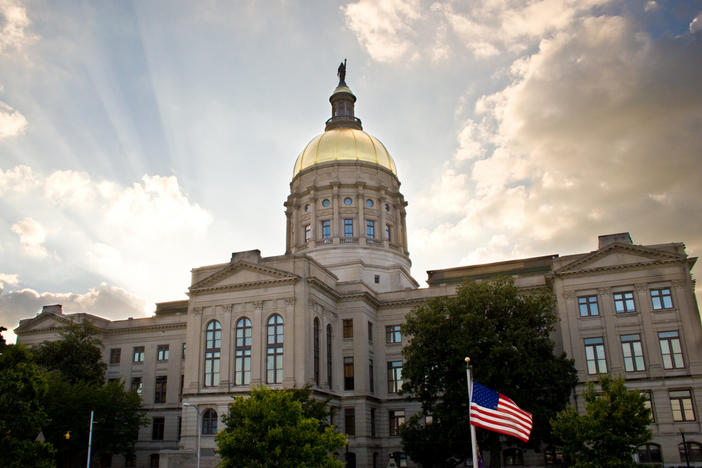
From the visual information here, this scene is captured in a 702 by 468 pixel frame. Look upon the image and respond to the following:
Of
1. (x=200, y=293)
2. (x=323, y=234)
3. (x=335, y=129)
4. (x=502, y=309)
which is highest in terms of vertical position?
(x=335, y=129)

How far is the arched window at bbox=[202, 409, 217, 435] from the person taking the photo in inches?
2030

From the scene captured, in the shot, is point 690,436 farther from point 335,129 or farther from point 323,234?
point 335,129

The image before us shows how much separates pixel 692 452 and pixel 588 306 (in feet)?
42.2

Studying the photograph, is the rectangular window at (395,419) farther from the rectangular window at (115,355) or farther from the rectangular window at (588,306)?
the rectangular window at (115,355)

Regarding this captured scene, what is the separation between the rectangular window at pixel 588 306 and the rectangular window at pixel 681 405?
8.15m

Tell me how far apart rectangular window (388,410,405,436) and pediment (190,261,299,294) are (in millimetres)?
16614

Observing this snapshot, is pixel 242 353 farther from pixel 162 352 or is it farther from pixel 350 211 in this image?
pixel 350 211

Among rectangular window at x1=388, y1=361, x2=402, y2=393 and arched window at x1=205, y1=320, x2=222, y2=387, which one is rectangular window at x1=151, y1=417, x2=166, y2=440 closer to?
arched window at x1=205, y1=320, x2=222, y2=387

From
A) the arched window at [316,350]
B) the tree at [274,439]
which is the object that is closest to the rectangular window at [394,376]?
the arched window at [316,350]

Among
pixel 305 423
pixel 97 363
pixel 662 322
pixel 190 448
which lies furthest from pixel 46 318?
pixel 662 322

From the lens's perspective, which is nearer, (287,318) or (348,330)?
(287,318)

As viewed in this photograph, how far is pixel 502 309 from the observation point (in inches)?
1774

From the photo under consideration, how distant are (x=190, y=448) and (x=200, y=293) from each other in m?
13.0

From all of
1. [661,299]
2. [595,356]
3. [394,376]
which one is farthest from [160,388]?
[661,299]
